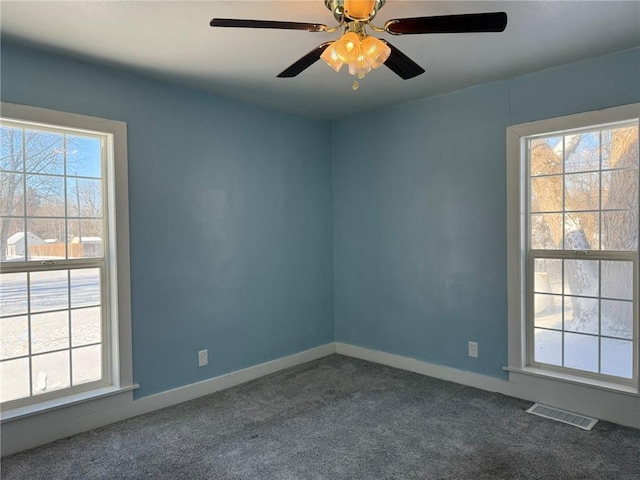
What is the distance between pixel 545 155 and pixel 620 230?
0.71 meters

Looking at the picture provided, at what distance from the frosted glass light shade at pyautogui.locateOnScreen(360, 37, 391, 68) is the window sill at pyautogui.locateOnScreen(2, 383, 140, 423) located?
2.58m

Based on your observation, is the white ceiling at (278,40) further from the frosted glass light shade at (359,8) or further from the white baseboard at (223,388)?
the white baseboard at (223,388)

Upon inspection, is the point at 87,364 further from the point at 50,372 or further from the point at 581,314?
the point at 581,314

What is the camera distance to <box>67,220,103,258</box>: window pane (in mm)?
2738

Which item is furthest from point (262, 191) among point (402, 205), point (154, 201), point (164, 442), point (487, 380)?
point (487, 380)

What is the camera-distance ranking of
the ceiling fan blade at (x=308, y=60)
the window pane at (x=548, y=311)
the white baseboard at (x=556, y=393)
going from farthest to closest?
the window pane at (x=548, y=311)
the white baseboard at (x=556, y=393)
the ceiling fan blade at (x=308, y=60)

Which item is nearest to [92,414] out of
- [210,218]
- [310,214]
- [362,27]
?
[210,218]

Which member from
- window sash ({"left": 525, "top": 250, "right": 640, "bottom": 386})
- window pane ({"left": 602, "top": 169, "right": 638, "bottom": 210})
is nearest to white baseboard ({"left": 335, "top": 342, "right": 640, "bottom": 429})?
window sash ({"left": 525, "top": 250, "right": 640, "bottom": 386})

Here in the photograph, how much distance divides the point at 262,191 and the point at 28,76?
182 cm

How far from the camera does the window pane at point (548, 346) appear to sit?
300 centimetres

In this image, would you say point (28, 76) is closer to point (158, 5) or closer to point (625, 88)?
point (158, 5)

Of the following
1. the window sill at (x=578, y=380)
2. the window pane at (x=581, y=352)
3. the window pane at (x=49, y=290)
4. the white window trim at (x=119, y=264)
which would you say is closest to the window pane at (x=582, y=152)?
the window pane at (x=581, y=352)

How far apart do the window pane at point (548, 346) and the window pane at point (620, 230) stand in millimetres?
719

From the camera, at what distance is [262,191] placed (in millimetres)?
3707
